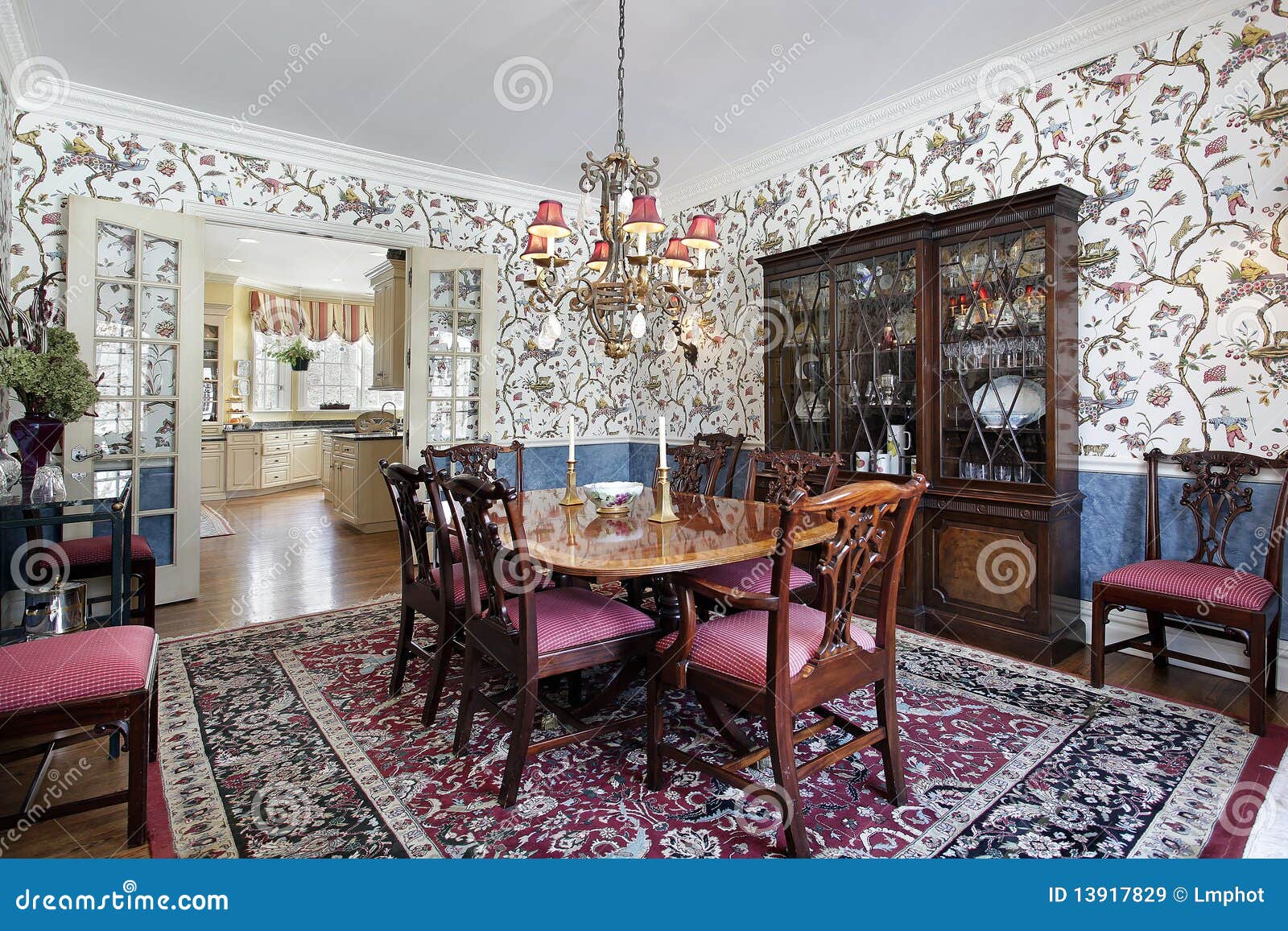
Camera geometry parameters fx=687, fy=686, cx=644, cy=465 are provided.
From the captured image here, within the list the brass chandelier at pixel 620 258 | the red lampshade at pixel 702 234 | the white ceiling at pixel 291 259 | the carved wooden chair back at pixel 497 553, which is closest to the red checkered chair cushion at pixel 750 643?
the carved wooden chair back at pixel 497 553

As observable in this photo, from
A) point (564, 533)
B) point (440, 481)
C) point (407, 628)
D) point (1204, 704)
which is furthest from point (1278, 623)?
point (407, 628)

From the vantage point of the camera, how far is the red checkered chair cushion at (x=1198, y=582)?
97.7 inches

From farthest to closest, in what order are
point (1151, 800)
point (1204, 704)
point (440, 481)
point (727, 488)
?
point (727, 488) < point (1204, 704) < point (440, 481) < point (1151, 800)

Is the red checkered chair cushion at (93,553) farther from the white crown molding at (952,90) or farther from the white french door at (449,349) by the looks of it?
the white crown molding at (952,90)

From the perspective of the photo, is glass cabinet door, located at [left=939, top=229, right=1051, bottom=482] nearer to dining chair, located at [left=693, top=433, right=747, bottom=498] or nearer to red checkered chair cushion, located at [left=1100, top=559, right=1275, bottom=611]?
red checkered chair cushion, located at [left=1100, top=559, right=1275, bottom=611]

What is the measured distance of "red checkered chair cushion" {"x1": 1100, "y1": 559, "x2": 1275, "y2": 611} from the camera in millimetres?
2480

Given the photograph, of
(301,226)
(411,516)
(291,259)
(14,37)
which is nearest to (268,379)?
(291,259)

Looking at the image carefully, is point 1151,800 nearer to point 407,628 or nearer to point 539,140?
point 407,628

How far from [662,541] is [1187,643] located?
258cm

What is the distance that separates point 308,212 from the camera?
454 centimetres

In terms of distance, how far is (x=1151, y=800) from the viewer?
1.96 m

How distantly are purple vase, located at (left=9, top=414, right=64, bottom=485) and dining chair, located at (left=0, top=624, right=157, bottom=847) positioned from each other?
4.14ft

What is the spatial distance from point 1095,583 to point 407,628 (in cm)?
284

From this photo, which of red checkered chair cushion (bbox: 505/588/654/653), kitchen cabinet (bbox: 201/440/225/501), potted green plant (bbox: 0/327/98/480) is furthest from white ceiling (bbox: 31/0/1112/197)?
kitchen cabinet (bbox: 201/440/225/501)
